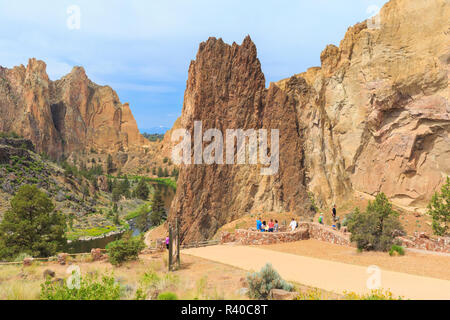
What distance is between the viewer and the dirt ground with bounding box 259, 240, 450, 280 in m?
12.1

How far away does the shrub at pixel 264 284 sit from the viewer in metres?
8.75

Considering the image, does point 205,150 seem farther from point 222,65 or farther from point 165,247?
point 165,247

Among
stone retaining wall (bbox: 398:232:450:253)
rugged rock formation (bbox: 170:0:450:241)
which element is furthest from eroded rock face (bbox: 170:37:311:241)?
stone retaining wall (bbox: 398:232:450:253)

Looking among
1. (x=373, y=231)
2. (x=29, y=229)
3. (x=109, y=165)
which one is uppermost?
(x=109, y=165)

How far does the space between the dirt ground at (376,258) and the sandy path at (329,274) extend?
0.88m

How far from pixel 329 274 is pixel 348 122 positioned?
26763 millimetres

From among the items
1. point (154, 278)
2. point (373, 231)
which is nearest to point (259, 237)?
point (373, 231)

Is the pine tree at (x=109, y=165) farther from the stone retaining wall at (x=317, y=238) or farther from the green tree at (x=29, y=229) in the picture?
the stone retaining wall at (x=317, y=238)

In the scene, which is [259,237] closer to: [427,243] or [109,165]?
[427,243]

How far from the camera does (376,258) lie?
1416 centimetres

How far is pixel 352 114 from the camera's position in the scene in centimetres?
3469

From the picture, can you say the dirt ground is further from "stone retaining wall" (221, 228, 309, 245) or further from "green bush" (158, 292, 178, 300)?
"green bush" (158, 292, 178, 300)
